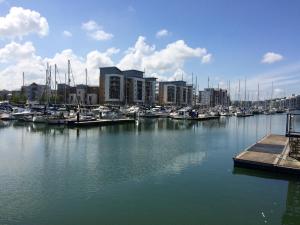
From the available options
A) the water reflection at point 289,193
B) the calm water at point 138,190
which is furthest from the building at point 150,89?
the water reflection at point 289,193

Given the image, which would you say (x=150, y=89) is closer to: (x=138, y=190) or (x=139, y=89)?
(x=139, y=89)

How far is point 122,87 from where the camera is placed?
516 feet

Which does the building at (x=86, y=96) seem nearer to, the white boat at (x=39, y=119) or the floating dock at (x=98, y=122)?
the floating dock at (x=98, y=122)

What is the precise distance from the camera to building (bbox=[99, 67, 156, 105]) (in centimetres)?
15325

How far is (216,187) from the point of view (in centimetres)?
2369

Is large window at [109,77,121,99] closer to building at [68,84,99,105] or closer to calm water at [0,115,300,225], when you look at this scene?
building at [68,84,99,105]

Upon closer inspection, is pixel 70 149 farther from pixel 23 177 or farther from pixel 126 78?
pixel 126 78

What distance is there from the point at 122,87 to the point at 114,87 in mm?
5252

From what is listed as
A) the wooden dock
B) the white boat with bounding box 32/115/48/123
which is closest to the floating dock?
the white boat with bounding box 32/115/48/123

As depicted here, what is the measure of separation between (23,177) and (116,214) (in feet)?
35.4

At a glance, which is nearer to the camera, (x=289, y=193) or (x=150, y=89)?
(x=289, y=193)

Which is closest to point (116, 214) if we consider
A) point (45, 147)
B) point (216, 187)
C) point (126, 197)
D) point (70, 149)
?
point (126, 197)

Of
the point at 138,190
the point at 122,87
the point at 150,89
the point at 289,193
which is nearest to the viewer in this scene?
the point at 138,190

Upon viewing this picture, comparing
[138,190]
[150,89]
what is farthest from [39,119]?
[150,89]
